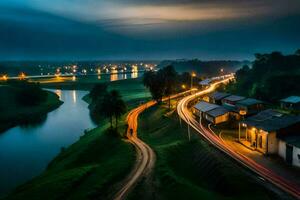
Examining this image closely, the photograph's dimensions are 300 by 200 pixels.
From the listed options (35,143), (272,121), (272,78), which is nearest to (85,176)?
(272,121)

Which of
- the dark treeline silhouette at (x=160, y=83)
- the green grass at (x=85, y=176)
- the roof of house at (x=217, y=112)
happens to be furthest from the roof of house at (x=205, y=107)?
the dark treeline silhouette at (x=160, y=83)

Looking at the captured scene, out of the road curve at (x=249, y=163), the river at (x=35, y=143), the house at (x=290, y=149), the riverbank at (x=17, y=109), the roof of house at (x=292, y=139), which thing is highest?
the roof of house at (x=292, y=139)

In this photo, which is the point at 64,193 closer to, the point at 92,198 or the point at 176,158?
the point at 92,198

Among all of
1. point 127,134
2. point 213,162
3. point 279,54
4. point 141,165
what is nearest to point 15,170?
point 127,134

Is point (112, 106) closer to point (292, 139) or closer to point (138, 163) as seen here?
point (138, 163)

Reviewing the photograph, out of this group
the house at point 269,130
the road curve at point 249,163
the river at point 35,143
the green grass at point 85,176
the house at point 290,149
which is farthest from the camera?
the river at point 35,143

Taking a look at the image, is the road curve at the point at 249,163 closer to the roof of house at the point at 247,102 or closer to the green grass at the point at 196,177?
the green grass at the point at 196,177
